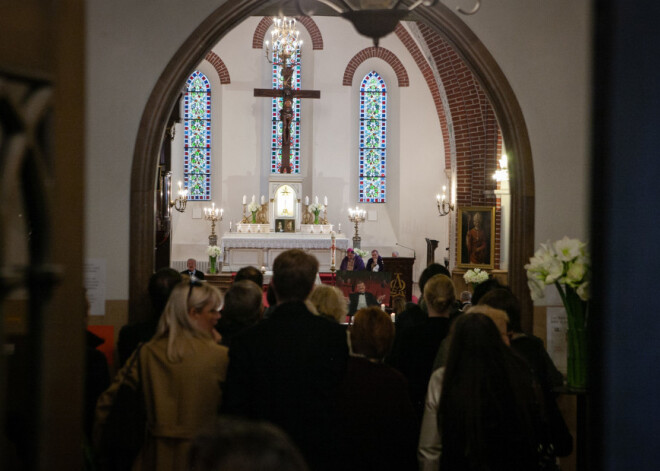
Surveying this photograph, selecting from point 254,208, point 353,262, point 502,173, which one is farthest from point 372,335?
point 254,208

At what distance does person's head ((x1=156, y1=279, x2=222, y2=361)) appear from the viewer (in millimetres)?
2881

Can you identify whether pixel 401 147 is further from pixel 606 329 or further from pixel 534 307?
pixel 606 329

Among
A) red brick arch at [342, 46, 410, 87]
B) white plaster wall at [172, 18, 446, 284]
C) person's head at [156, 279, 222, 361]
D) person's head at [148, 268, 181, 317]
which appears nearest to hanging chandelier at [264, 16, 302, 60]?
white plaster wall at [172, 18, 446, 284]

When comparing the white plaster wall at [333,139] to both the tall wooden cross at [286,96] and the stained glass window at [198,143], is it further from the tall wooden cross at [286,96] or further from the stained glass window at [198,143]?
the tall wooden cross at [286,96]

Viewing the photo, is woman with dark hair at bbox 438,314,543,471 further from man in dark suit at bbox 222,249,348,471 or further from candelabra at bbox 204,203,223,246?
candelabra at bbox 204,203,223,246

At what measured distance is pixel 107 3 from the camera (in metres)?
5.80

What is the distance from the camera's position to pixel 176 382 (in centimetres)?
285

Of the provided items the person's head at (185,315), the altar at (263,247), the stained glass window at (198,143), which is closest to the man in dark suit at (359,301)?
the person's head at (185,315)

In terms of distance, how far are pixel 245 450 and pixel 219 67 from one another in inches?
760

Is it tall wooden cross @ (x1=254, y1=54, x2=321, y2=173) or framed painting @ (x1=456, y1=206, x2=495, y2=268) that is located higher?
tall wooden cross @ (x1=254, y1=54, x2=321, y2=173)

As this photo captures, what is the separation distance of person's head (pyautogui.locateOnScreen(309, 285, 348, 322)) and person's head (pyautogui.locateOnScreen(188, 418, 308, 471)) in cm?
268

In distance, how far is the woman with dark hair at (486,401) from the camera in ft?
8.95

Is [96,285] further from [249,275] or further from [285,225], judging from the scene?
[285,225]

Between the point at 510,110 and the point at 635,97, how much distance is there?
5398 millimetres
